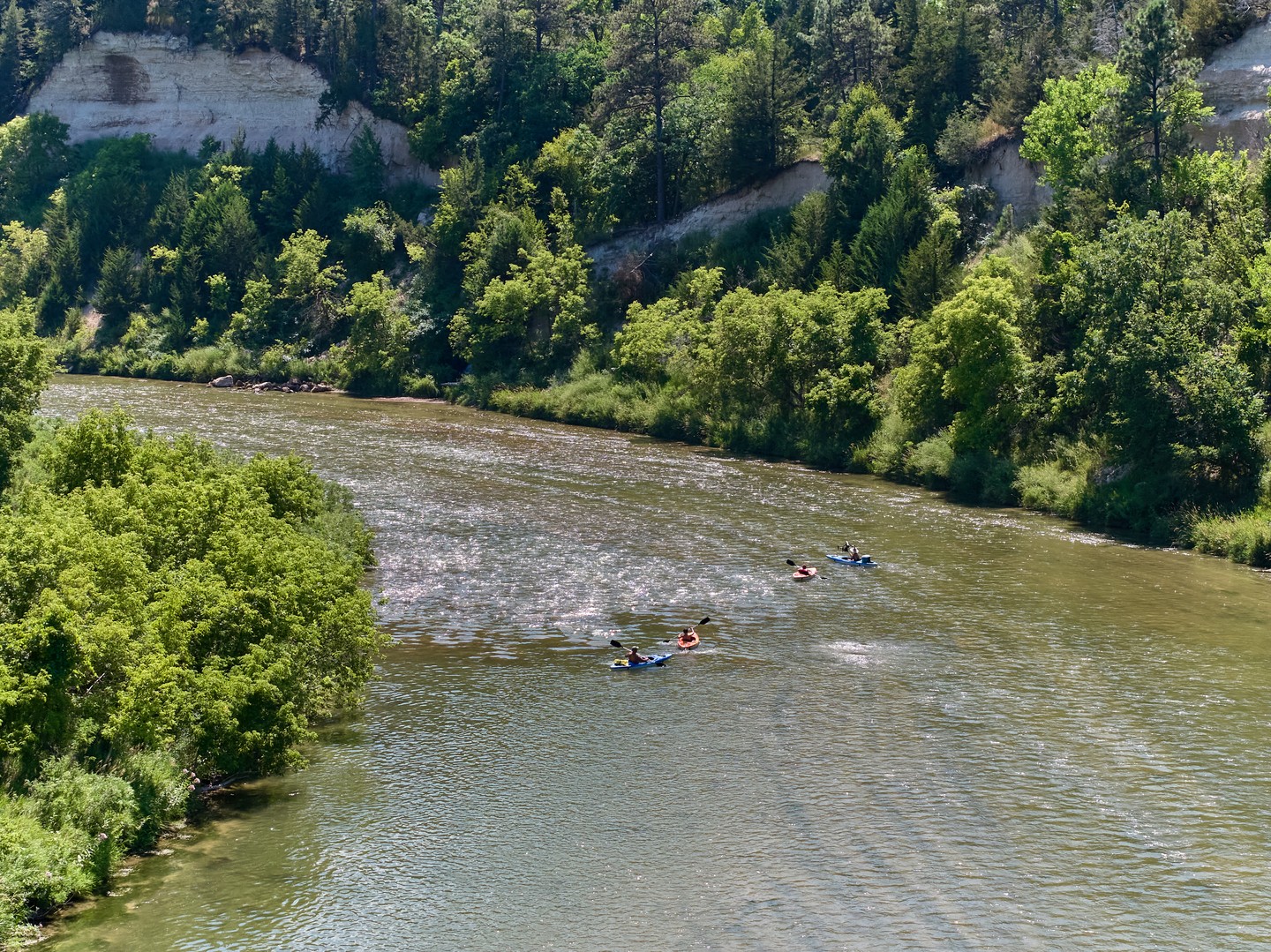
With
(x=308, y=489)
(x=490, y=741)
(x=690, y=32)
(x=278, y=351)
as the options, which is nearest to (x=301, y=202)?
(x=278, y=351)

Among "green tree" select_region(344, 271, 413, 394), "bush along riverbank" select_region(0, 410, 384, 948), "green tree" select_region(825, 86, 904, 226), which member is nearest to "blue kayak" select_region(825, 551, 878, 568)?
"bush along riverbank" select_region(0, 410, 384, 948)

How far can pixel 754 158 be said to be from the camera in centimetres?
8269

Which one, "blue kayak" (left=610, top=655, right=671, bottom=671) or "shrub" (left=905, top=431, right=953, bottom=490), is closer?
"blue kayak" (left=610, top=655, right=671, bottom=671)

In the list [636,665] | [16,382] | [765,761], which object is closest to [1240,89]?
[636,665]

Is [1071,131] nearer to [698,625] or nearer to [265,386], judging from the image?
[698,625]

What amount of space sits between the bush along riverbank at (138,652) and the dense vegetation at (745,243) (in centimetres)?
3215

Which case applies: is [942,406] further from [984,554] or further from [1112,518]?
[984,554]

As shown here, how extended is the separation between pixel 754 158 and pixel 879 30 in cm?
1481

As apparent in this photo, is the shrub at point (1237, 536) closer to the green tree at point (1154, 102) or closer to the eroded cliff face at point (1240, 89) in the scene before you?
the green tree at point (1154, 102)

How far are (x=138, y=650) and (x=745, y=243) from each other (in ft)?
204

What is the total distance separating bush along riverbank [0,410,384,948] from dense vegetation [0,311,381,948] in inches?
1.5

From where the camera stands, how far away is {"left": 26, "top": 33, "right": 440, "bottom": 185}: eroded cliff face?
110500 mm

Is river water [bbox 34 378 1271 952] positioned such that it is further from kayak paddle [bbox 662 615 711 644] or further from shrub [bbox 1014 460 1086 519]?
shrub [bbox 1014 460 1086 519]

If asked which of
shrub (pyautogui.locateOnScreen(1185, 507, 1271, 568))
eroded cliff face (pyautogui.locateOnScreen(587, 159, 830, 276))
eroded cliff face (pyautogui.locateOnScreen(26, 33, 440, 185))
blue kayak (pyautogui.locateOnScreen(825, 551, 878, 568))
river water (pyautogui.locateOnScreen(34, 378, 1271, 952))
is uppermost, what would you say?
eroded cliff face (pyautogui.locateOnScreen(26, 33, 440, 185))
